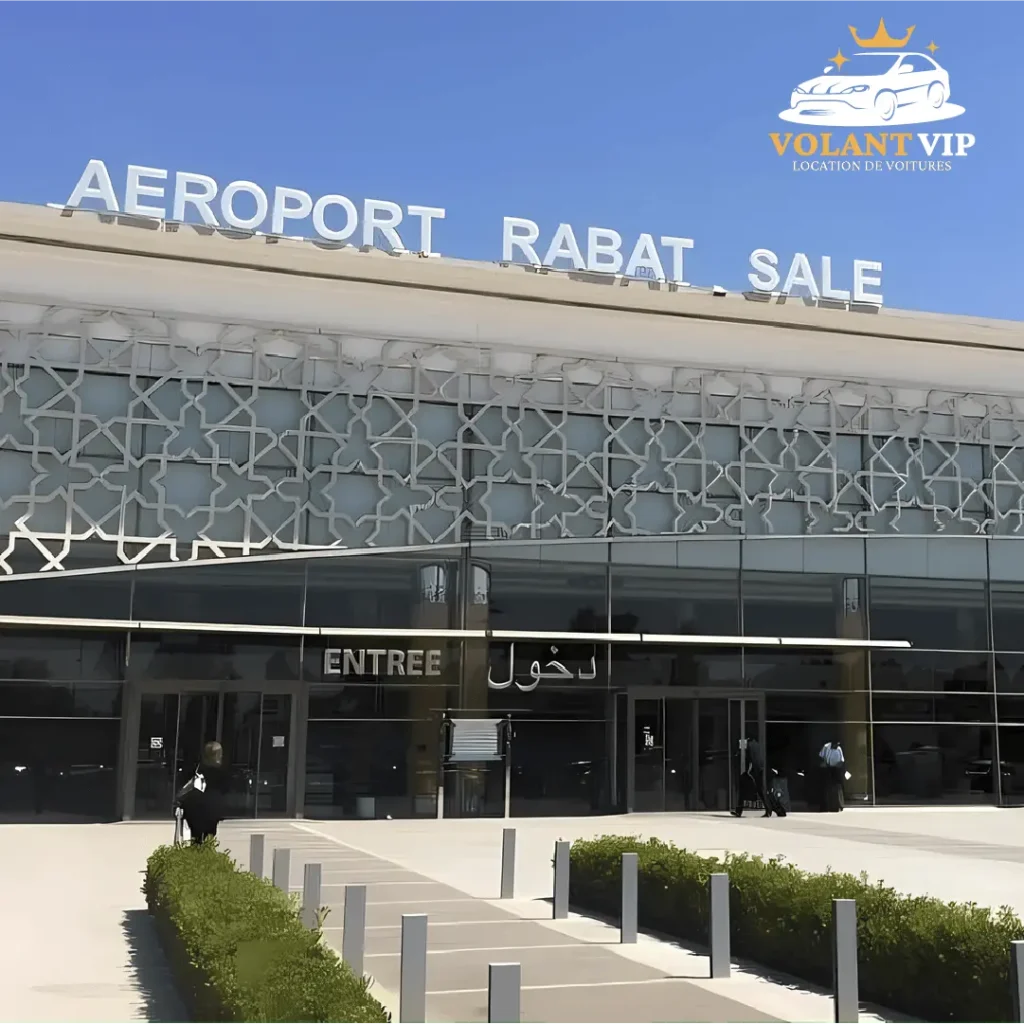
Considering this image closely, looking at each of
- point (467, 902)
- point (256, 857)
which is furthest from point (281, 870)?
point (467, 902)

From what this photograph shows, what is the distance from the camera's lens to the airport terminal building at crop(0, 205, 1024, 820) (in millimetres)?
23406

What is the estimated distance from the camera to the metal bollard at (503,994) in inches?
235

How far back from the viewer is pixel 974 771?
2903 cm

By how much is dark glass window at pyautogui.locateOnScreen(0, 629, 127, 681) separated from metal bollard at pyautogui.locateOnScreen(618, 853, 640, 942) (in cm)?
1505

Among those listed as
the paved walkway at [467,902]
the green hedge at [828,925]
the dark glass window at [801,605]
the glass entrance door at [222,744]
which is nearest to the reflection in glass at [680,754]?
the paved walkway at [467,902]

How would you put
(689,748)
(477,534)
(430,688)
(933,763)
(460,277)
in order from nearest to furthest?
(460,277)
(430,688)
(477,534)
(689,748)
(933,763)

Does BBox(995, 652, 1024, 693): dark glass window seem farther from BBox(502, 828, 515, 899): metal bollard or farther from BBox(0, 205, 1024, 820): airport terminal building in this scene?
BBox(502, 828, 515, 899): metal bollard

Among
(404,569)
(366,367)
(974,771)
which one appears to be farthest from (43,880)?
(974,771)

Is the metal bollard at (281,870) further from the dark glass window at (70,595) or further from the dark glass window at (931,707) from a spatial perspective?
the dark glass window at (931,707)

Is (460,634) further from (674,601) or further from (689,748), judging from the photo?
(689,748)

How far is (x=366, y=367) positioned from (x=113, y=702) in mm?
8112

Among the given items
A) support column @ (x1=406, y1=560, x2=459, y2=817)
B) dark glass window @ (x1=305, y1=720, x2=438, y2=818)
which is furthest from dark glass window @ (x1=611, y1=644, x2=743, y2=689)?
dark glass window @ (x1=305, y1=720, x2=438, y2=818)

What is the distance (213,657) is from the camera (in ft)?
79.8

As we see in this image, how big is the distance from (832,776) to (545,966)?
1900 cm
